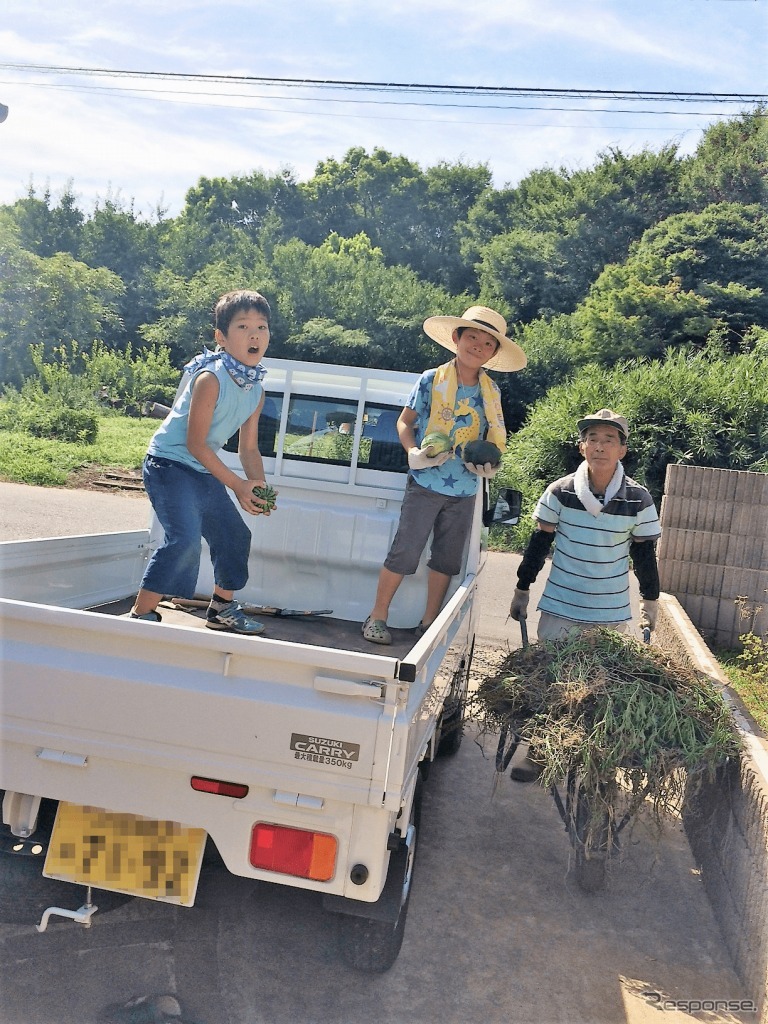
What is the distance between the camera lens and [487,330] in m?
4.30

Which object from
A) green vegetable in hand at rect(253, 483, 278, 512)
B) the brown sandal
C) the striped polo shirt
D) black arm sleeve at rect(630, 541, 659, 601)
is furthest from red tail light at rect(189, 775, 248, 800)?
black arm sleeve at rect(630, 541, 659, 601)

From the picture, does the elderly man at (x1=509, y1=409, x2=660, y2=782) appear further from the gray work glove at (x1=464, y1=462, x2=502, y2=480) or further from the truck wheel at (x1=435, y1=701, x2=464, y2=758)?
the truck wheel at (x1=435, y1=701, x2=464, y2=758)

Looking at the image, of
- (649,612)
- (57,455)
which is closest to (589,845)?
(649,612)

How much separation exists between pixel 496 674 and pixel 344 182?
5137cm

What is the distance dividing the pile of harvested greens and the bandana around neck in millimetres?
1631

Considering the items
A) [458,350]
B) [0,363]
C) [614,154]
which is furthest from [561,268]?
[458,350]

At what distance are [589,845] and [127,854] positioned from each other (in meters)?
1.83

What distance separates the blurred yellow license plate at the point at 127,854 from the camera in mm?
2629

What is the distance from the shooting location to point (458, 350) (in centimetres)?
445

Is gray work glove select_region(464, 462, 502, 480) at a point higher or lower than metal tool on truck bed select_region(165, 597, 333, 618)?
higher

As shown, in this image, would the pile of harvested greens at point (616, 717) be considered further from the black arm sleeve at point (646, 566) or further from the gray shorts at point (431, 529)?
the gray shorts at point (431, 529)

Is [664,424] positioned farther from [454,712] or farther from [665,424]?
[454,712]

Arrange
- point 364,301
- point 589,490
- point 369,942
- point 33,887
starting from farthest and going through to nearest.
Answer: point 364,301 → point 589,490 → point 33,887 → point 369,942

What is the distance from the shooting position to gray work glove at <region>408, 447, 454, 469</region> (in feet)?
13.9
